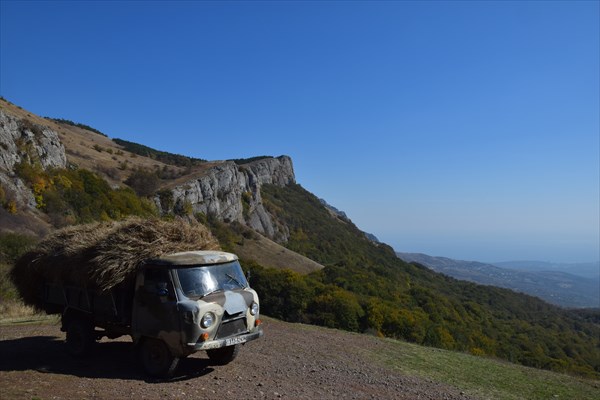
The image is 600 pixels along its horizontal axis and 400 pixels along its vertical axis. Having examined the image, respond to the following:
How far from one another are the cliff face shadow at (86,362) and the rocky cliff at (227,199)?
164 feet

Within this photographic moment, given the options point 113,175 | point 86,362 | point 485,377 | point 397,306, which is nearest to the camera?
point 86,362

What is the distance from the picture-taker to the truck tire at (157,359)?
8.31 m

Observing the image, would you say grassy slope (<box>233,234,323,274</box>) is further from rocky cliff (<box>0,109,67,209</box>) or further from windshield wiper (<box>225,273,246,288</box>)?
windshield wiper (<box>225,273,246,288</box>)

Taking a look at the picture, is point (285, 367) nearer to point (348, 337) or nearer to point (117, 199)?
point (348, 337)

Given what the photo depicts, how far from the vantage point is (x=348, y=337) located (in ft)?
51.6

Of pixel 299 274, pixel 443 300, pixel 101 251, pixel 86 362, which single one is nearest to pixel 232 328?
pixel 101 251

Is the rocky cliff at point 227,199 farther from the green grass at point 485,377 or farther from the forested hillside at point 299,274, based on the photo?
the green grass at point 485,377

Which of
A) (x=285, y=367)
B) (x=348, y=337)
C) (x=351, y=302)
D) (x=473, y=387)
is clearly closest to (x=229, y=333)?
(x=285, y=367)

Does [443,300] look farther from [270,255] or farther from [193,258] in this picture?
[193,258]

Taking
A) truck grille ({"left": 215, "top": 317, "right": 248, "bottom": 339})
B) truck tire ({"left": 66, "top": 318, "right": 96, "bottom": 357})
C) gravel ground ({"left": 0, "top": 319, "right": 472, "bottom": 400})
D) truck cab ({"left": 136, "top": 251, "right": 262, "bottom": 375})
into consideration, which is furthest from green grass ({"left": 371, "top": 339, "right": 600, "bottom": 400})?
truck tire ({"left": 66, "top": 318, "right": 96, "bottom": 357})

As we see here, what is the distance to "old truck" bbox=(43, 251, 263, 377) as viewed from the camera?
8.15m

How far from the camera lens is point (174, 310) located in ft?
26.9

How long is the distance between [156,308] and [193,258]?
45.6 inches

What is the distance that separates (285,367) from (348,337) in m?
5.94
